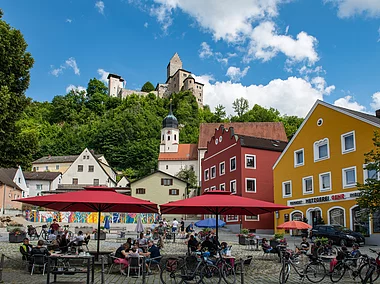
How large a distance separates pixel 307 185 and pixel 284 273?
924 inches

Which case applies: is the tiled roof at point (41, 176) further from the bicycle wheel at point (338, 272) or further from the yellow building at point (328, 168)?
the bicycle wheel at point (338, 272)

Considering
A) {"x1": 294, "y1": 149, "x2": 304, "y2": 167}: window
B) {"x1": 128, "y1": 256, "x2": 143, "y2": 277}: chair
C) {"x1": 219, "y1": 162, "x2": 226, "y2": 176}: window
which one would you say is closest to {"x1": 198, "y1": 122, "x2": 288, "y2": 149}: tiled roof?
{"x1": 219, "y1": 162, "x2": 226, "y2": 176}: window

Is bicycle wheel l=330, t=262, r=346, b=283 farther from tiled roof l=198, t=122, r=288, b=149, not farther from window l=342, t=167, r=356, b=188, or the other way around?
tiled roof l=198, t=122, r=288, b=149

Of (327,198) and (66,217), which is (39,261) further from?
(66,217)

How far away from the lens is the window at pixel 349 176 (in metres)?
29.2

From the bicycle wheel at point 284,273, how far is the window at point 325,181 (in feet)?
67.3

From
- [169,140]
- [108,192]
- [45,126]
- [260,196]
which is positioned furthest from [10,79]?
[45,126]

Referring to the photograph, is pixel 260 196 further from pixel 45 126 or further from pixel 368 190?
pixel 45 126

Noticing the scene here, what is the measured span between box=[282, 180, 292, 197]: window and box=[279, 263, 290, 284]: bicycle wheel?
24527mm

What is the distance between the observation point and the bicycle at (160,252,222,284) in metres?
10.7

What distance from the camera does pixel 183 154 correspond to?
3423 inches

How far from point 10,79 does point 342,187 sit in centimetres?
2361

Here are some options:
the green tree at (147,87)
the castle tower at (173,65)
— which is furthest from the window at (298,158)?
the castle tower at (173,65)

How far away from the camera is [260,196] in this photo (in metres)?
42.2
